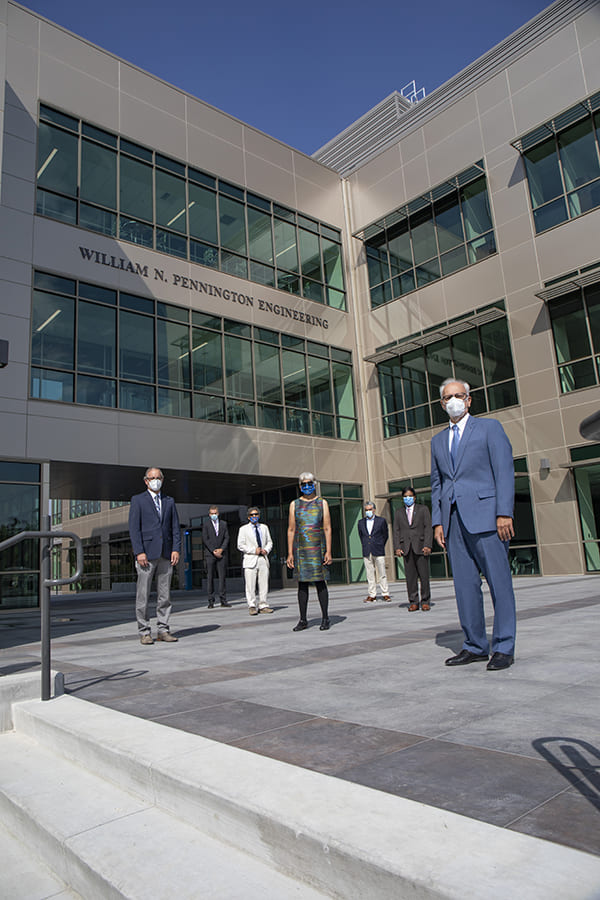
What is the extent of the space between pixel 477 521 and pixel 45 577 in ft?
10.1

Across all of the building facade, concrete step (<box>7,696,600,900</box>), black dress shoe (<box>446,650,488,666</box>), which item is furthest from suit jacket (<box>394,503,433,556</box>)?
the building facade

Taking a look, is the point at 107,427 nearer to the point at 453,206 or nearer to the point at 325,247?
the point at 325,247

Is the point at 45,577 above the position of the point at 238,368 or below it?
below

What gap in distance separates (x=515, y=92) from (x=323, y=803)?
71.2 feet

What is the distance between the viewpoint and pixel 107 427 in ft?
51.4

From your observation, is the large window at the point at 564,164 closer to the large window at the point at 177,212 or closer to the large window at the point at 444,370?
the large window at the point at 444,370

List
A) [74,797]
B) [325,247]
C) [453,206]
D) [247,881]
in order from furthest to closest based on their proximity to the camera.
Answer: [325,247] < [453,206] < [74,797] < [247,881]

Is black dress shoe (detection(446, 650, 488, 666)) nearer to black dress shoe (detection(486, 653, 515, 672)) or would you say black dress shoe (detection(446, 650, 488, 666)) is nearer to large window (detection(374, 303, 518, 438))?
black dress shoe (detection(486, 653, 515, 672))

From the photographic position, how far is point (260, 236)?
20.9 meters

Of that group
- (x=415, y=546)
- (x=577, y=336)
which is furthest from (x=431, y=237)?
(x=415, y=546)

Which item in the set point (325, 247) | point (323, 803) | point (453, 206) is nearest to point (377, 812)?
point (323, 803)

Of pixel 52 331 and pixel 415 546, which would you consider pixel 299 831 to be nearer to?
pixel 415 546

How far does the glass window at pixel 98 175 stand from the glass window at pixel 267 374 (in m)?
6.11

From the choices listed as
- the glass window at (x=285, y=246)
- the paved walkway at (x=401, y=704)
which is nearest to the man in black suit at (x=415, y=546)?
the paved walkway at (x=401, y=704)
